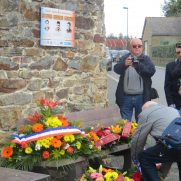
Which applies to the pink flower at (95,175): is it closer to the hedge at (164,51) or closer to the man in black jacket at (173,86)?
the man in black jacket at (173,86)

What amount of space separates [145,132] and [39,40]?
2.02 meters

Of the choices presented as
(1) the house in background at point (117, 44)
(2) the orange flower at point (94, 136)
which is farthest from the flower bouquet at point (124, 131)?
(1) the house in background at point (117, 44)

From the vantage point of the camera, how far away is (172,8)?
182ft

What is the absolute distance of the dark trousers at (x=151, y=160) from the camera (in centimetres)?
352

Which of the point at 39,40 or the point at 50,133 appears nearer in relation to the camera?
the point at 50,133

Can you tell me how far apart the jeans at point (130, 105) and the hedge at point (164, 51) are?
28110mm

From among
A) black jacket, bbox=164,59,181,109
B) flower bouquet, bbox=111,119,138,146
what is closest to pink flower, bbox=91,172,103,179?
flower bouquet, bbox=111,119,138,146

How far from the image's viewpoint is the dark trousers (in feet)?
11.5

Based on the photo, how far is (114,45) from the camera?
9281 cm

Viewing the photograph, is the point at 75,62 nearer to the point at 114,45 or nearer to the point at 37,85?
the point at 37,85

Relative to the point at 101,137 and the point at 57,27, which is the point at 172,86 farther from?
the point at 57,27

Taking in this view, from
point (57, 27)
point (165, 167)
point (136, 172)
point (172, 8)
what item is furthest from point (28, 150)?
point (172, 8)

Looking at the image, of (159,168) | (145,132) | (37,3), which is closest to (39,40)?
(37,3)

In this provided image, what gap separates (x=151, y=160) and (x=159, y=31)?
154ft
